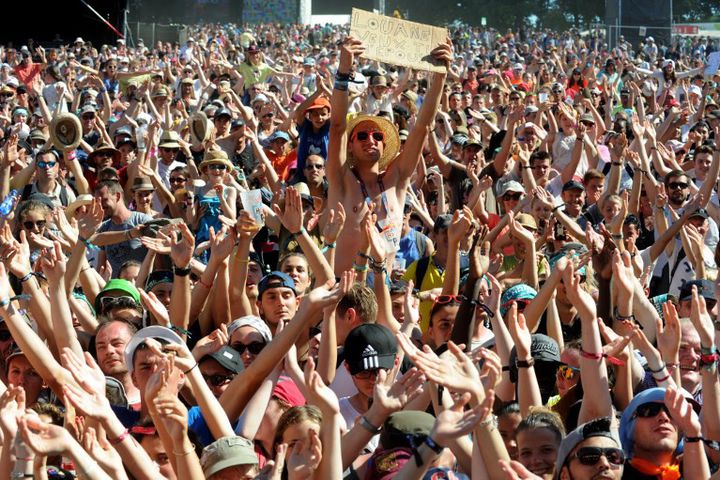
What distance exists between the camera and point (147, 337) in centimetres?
488

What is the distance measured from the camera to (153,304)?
5574mm

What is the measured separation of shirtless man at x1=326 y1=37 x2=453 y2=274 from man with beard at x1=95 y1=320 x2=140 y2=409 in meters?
1.66

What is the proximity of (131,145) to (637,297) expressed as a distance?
6378 millimetres

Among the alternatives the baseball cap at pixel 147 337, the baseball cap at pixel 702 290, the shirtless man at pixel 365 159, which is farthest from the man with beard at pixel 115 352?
the baseball cap at pixel 702 290

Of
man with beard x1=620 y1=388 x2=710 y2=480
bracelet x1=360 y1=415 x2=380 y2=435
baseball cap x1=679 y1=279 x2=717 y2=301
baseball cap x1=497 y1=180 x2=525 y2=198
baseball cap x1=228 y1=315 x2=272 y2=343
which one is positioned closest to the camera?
bracelet x1=360 y1=415 x2=380 y2=435

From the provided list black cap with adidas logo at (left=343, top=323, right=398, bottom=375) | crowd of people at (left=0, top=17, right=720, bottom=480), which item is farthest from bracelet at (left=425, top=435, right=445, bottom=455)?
black cap with adidas logo at (left=343, top=323, right=398, bottom=375)

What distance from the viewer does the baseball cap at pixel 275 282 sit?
6133mm

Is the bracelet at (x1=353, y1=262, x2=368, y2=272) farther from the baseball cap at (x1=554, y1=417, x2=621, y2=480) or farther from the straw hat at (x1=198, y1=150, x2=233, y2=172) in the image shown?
the straw hat at (x1=198, y1=150, x2=233, y2=172)

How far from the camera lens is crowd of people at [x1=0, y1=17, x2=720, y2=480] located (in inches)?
162

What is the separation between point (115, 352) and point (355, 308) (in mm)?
1119

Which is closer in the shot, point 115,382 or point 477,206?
point 115,382

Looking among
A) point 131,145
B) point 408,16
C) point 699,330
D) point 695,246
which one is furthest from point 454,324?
point 408,16

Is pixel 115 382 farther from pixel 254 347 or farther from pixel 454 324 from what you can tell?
pixel 454 324

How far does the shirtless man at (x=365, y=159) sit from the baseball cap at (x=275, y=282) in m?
0.73
